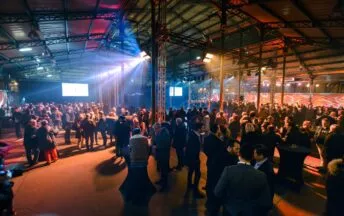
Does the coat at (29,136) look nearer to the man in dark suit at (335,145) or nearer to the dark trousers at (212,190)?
the dark trousers at (212,190)

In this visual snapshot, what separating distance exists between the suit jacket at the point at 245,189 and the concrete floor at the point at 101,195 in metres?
2.26

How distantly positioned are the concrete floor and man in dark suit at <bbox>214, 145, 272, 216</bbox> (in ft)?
7.39

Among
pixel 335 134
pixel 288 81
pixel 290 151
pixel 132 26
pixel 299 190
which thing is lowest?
pixel 299 190

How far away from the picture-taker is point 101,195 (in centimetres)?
552

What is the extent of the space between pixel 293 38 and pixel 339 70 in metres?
6.57

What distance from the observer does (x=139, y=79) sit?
87.4 feet

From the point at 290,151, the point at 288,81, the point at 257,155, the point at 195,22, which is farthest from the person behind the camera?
the point at 288,81

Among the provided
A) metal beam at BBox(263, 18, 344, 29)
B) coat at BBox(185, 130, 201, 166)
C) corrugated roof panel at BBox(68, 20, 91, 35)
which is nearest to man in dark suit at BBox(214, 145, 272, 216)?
coat at BBox(185, 130, 201, 166)

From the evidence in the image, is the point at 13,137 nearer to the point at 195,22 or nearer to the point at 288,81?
the point at 195,22

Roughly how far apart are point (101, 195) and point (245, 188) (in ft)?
13.6

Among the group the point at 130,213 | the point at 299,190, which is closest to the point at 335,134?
the point at 299,190

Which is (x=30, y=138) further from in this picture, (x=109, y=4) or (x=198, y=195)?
(x=109, y=4)

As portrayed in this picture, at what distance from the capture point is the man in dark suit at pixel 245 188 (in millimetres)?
2590

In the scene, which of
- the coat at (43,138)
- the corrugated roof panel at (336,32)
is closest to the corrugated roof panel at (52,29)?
the coat at (43,138)
